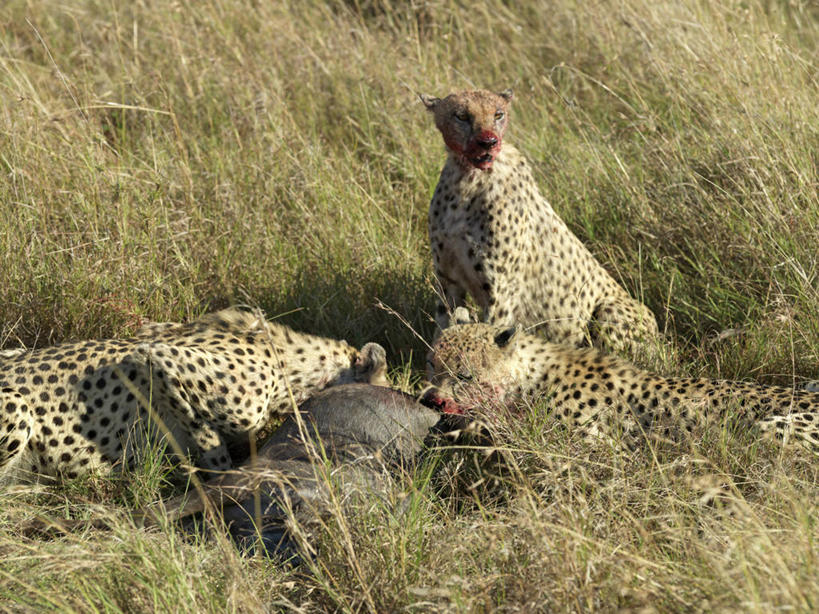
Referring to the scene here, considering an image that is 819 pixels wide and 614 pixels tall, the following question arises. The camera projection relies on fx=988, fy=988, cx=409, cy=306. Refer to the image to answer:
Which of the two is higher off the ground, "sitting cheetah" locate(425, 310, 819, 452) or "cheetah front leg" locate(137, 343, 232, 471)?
"sitting cheetah" locate(425, 310, 819, 452)

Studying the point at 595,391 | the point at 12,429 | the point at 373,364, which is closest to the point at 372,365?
the point at 373,364

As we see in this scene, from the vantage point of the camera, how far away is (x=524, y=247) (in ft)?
15.3

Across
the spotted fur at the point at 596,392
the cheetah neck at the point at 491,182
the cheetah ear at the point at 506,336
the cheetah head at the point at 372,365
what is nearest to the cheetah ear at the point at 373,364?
the cheetah head at the point at 372,365

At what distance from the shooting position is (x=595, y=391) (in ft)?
13.1

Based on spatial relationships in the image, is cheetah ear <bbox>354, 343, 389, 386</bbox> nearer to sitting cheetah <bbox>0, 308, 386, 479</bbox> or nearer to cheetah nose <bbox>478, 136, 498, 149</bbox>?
sitting cheetah <bbox>0, 308, 386, 479</bbox>

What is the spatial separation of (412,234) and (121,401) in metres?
2.07

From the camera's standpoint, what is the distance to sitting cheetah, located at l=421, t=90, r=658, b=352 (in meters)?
4.58

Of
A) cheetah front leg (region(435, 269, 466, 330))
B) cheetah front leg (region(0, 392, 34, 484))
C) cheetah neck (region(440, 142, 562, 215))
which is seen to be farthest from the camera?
cheetah front leg (region(435, 269, 466, 330))

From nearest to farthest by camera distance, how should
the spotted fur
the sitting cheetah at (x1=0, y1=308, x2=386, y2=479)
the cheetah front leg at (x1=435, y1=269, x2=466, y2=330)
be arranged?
1. the spotted fur
2. the sitting cheetah at (x1=0, y1=308, x2=386, y2=479)
3. the cheetah front leg at (x1=435, y1=269, x2=466, y2=330)

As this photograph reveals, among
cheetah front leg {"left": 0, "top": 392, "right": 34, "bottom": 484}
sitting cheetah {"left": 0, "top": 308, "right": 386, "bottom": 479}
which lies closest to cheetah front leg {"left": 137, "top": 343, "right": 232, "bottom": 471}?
sitting cheetah {"left": 0, "top": 308, "right": 386, "bottom": 479}

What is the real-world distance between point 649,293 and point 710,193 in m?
0.58

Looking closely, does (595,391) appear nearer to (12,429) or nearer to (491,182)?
(491,182)

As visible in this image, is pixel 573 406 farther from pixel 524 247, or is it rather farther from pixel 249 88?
pixel 249 88

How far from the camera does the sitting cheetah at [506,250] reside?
180 inches
